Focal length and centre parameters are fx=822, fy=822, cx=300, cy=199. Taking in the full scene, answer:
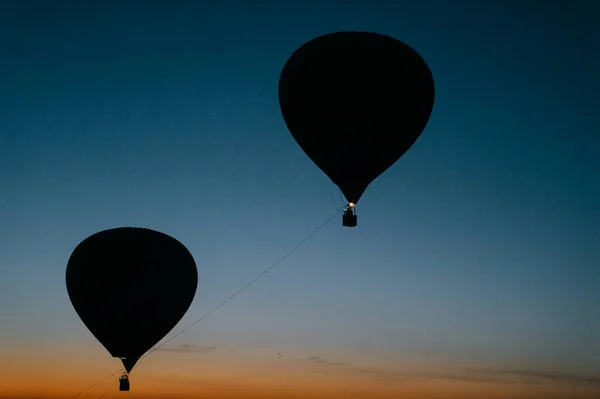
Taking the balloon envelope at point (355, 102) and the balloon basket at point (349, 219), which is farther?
the balloon envelope at point (355, 102)

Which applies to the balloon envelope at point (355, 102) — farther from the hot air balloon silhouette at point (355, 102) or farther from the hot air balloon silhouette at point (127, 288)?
the hot air balloon silhouette at point (127, 288)

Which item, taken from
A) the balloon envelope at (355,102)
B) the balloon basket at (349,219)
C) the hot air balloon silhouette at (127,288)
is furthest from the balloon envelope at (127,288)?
the balloon basket at (349,219)

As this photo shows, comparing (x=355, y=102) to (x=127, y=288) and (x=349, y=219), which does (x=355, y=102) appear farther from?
(x=127, y=288)

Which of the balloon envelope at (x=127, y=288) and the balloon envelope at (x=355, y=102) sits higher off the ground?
Result: the balloon envelope at (x=355, y=102)

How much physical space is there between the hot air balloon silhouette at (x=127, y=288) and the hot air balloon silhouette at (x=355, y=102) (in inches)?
289

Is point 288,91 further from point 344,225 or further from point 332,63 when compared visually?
point 344,225

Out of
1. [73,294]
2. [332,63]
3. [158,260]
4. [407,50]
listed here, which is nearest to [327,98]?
[332,63]

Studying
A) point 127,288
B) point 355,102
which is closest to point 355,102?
point 355,102

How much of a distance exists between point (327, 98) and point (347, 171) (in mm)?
2108

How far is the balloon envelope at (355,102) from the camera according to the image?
73.4 ft

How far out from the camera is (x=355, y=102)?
73.9 feet

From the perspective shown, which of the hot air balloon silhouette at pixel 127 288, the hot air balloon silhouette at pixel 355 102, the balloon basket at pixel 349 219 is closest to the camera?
the balloon basket at pixel 349 219

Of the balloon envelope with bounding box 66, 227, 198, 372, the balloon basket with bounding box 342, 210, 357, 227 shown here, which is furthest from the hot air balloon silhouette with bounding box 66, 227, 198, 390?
the balloon basket with bounding box 342, 210, 357, 227

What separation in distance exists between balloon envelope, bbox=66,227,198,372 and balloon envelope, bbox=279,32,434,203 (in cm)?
731
